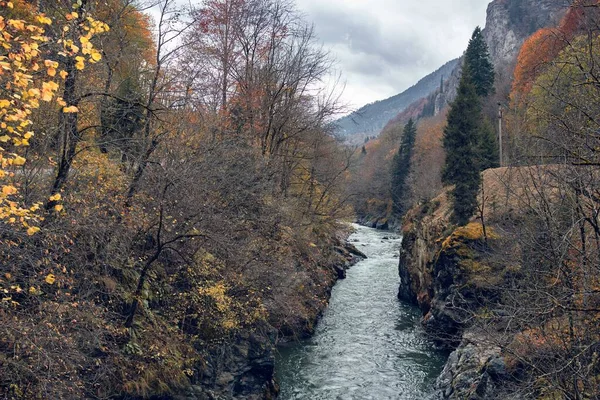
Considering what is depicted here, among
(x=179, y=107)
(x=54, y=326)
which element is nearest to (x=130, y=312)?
(x=54, y=326)

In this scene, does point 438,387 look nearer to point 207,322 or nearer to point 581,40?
point 207,322

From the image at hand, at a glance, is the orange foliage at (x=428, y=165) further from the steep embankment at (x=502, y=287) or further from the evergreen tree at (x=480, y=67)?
the steep embankment at (x=502, y=287)

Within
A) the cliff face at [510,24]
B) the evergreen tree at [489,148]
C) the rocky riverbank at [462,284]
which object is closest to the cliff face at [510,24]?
the cliff face at [510,24]

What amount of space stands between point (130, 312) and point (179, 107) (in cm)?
714

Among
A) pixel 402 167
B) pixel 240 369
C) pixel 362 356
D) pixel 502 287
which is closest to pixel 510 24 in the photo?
pixel 402 167

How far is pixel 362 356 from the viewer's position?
18.2m

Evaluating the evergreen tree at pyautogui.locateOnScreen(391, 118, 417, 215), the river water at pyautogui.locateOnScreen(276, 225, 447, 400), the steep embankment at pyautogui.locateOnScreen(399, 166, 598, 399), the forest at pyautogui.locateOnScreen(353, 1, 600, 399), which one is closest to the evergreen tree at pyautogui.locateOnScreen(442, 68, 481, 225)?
the forest at pyautogui.locateOnScreen(353, 1, 600, 399)

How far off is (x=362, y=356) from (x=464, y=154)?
1484 cm

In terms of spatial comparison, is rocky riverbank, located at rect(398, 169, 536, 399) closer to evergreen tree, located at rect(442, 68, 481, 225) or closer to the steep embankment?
Answer: the steep embankment

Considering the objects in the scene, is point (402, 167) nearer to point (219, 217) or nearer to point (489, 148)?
point (489, 148)

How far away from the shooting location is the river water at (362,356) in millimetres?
15211

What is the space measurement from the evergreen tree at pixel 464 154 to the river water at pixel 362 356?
7116mm

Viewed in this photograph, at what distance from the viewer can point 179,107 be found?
48.7 feet

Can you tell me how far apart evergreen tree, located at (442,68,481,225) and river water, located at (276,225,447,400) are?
7.12m
